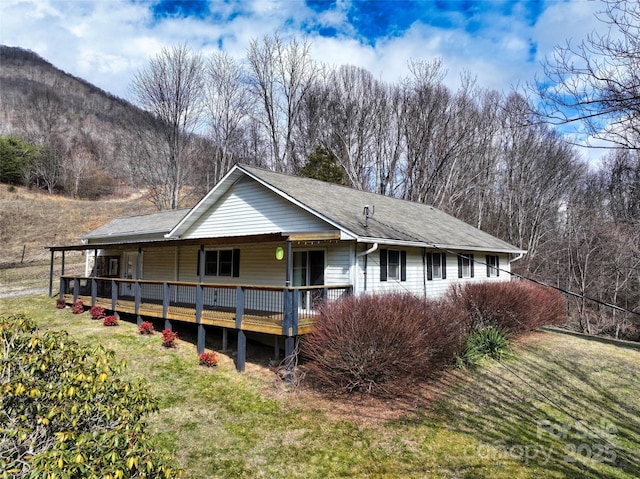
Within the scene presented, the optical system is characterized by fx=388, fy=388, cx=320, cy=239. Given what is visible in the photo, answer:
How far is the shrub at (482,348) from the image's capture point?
1050 cm

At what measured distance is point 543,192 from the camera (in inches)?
1266

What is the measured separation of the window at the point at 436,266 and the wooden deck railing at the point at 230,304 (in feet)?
17.0

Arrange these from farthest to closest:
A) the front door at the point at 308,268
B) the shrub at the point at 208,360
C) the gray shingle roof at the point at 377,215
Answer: the front door at the point at 308,268 → the gray shingle roof at the point at 377,215 → the shrub at the point at 208,360

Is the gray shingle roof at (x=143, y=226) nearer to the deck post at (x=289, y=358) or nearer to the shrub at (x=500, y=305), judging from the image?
the deck post at (x=289, y=358)

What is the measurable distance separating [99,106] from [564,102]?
11388 centimetres

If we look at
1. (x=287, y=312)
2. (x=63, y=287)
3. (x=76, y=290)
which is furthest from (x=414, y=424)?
(x=63, y=287)

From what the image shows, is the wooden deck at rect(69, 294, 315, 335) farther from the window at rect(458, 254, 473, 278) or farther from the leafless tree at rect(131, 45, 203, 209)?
the leafless tree at rect(131, 45, 203, 209)

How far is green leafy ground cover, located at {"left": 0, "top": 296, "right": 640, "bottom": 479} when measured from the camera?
6066mm

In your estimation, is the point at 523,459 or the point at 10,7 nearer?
the point at 523,459

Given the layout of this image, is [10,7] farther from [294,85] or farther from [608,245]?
[608,245]

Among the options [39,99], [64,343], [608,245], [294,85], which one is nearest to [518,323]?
[608,245]

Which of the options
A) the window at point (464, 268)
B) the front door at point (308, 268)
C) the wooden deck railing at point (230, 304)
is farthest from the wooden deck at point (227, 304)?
the window at point (464, 268)

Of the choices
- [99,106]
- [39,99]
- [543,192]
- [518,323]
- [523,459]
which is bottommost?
[523,459]

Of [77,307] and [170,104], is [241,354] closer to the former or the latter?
[77,307]
